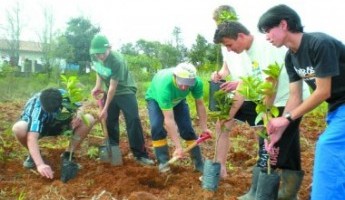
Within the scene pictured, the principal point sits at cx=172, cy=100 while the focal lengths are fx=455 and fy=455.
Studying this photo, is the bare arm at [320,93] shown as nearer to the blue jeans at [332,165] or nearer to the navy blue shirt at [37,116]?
the blue jeans at [332,165]

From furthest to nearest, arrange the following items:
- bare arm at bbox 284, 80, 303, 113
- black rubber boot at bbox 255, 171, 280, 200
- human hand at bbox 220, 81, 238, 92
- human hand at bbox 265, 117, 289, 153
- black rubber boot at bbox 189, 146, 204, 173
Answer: black rubber boot at bbox 189, 146, 204, 173 < human hand at bbox 220, 81, 238, 92 < black rubber boot at bbox 255, 171, 280, 200 < bare arm at bbox 284, 80, 303, 113 < human hand at bbox 265, 117, 289, 153

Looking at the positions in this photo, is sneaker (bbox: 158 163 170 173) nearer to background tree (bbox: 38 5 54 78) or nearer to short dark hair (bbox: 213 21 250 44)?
short dark hair (bbox: 213 21 250 44)

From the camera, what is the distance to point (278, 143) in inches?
137

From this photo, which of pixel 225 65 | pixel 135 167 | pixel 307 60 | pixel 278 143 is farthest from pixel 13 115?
pixel 307 60

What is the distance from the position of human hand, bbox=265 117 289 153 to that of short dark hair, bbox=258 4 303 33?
0.58 metres

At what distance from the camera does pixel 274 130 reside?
3035 mm

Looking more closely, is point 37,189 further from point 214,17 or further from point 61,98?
point 214,17

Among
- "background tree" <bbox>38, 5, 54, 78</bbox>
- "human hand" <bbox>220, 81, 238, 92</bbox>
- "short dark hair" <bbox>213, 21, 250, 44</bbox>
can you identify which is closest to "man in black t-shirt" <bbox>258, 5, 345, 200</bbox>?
"short dark hair" <bbox>213, 21, 250, 44</bbox>

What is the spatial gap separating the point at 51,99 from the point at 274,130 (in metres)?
2.03

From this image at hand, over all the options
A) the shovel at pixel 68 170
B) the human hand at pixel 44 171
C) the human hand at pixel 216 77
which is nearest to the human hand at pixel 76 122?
the shovel at pixel 68 170

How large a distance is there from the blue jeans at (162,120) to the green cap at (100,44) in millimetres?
786

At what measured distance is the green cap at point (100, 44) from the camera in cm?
481

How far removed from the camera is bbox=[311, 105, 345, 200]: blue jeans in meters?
2.60

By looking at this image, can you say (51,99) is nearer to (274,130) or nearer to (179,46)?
(274,130)
